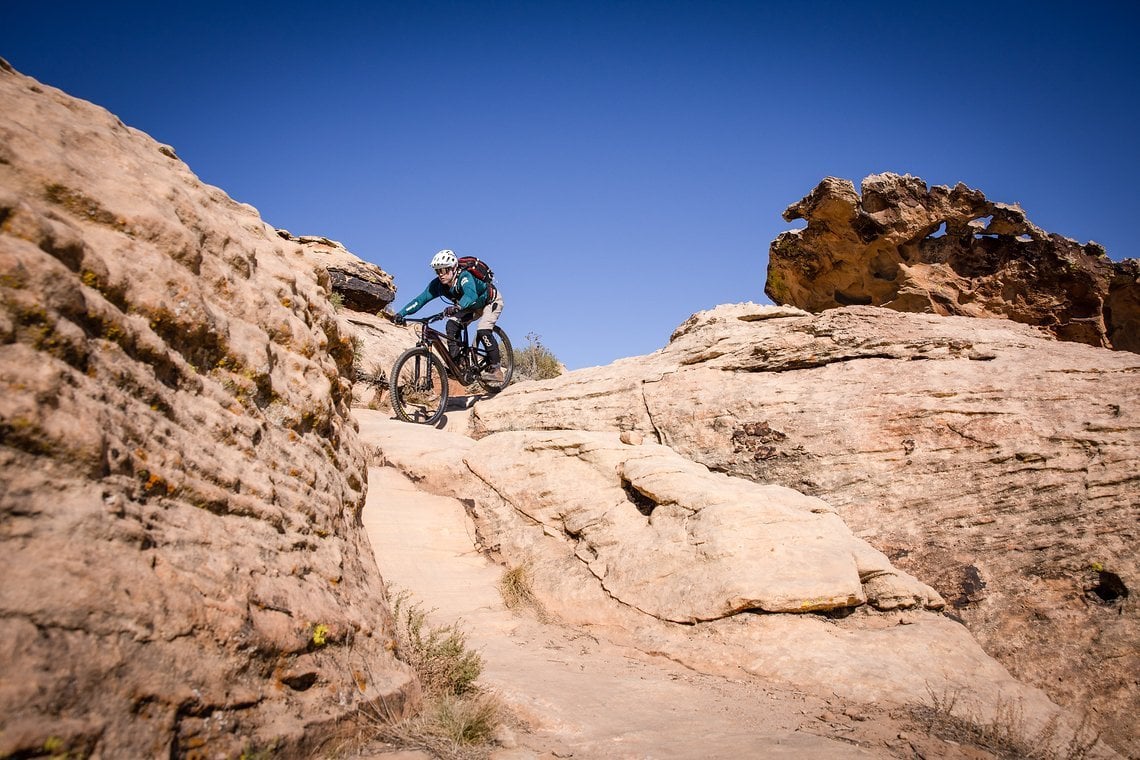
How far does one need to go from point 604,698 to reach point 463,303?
8767 mm

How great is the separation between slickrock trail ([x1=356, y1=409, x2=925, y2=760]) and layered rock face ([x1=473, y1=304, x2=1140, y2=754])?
191cm

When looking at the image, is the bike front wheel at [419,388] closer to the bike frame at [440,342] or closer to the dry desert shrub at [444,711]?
the bike frame at [440,342]

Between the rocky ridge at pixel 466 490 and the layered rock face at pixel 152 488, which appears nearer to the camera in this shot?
the layered rock face at pixel 152 488

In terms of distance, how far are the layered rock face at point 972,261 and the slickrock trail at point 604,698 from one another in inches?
416

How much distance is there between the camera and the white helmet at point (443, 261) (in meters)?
11.2

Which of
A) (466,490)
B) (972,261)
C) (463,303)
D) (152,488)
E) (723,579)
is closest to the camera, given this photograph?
(152,488)

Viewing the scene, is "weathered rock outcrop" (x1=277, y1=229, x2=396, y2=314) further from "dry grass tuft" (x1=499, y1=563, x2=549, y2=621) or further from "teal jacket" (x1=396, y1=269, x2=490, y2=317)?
"dry grass tuft" (x1=499, y1=563, x2=549, y2=621)

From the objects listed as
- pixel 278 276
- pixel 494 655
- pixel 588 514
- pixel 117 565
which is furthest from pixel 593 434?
pixel 117 565

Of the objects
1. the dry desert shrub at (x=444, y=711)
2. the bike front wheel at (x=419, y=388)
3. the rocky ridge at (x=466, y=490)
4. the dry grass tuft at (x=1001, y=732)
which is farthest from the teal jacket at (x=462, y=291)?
the dry grass tuft at (x=1001, y=732)

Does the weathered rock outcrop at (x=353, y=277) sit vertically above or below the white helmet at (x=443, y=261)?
above

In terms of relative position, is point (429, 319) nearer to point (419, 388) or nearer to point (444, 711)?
point (419, 388)

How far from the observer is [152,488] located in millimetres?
2139

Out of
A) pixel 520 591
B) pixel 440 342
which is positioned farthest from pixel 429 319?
pixel 520 591

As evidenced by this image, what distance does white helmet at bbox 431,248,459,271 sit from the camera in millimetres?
11242
